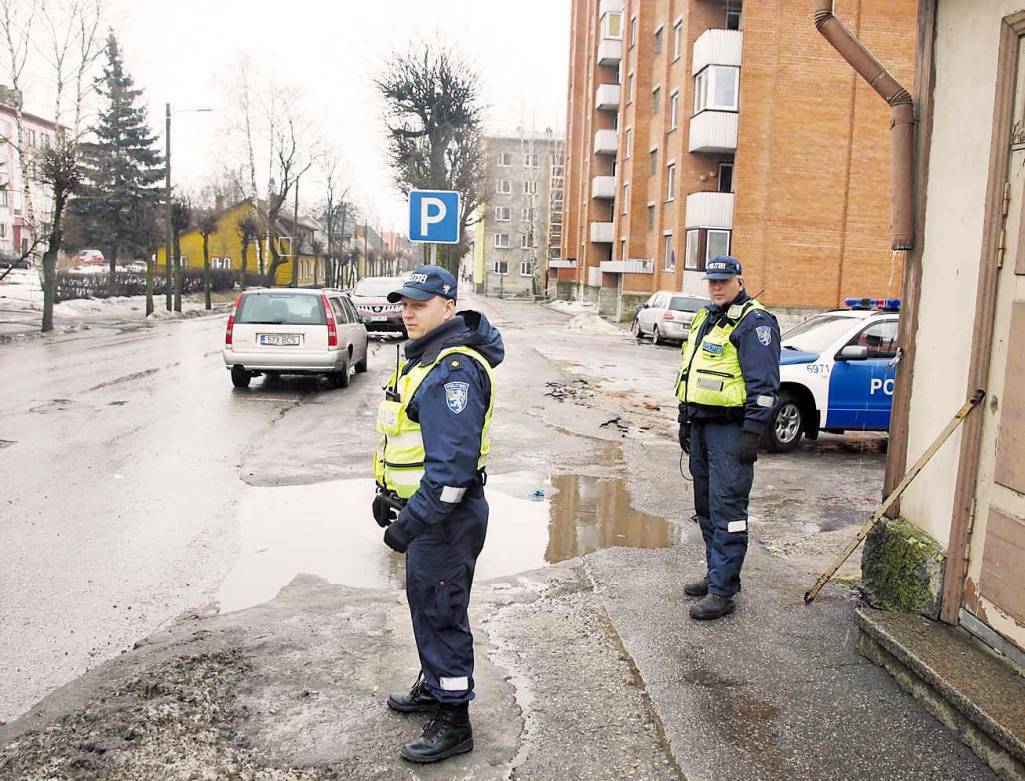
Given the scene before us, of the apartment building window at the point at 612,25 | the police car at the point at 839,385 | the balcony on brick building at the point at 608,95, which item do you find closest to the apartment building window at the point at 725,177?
the balcony on brick building at the point at 608,95

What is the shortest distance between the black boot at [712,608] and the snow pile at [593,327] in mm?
26161

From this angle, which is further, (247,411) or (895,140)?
(247,411)

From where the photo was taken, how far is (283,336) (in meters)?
13.8

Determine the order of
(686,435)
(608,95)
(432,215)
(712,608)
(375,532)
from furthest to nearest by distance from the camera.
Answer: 1. (608,95)
2. (432,215)
3. (375,532)
4. (686,435)
5. (712,608)

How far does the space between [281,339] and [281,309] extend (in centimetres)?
54

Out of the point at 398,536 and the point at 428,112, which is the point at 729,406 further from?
the point at 428,112

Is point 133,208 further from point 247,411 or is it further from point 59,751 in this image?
point 59,751

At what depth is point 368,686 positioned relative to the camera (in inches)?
154

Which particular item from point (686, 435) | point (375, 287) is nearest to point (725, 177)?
point (375, 287)

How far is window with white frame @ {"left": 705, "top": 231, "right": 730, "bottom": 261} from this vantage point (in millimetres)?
31422

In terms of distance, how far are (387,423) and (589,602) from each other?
2225 millimetres

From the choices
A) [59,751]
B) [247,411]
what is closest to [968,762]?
[59,751]

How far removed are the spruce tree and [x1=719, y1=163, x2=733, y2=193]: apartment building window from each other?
29.9m

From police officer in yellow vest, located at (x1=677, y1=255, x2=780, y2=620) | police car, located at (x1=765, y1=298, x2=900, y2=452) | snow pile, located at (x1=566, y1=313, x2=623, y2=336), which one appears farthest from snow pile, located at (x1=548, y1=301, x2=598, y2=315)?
police officer in yellow vest, located at (x1=677, y1=255, x2=780, y2=620)
